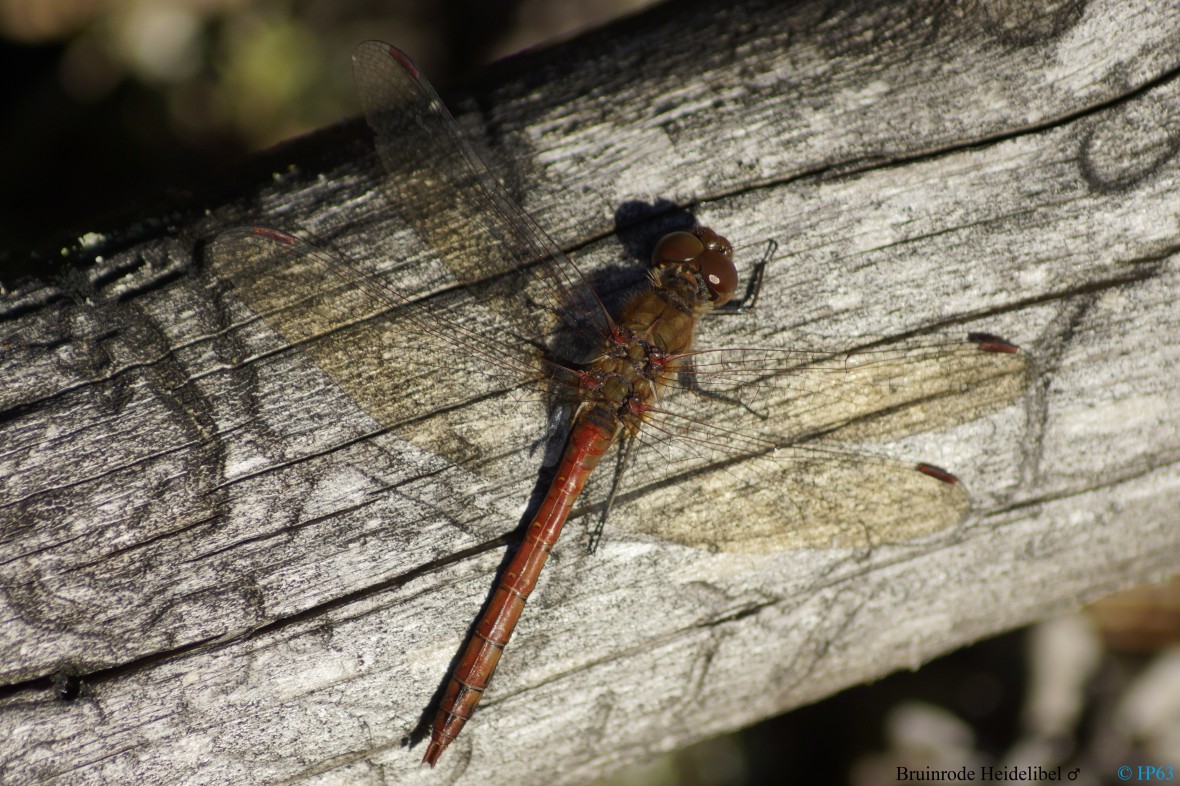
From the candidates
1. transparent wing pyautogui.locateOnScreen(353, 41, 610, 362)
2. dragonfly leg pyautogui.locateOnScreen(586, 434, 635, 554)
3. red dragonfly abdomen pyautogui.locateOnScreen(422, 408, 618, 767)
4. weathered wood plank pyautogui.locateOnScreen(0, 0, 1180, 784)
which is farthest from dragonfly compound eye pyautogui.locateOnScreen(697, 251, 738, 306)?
red dragonfly abdomen pyautogui.locateOnScreen(422, 408, 618, 767)

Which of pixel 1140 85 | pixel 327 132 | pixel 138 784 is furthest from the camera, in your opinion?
pixel 327 132

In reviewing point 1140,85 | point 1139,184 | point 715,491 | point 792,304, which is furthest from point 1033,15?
point 715,491

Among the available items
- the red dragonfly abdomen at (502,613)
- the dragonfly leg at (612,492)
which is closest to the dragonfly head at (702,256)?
the dragonfly leg at (612,492)

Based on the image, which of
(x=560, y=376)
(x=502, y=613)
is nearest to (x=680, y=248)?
(x=560, y=376)

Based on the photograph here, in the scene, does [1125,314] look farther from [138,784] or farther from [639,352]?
[138,784]

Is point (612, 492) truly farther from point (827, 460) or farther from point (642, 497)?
point (827, 460)

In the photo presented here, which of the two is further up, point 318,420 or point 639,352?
point 639,352

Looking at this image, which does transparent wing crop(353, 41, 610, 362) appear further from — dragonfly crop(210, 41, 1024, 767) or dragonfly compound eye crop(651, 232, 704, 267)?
dragonfly compound eye crop(651, 232, 704, 267)
